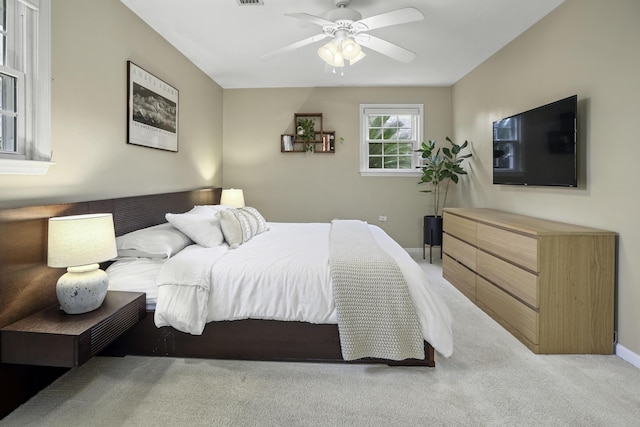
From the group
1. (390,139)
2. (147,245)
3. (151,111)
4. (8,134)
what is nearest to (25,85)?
(8,134)

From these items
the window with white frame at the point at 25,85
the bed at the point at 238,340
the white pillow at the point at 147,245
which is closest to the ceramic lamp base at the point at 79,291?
the bed at the point at 238,340

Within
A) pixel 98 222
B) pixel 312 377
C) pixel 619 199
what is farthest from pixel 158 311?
pixel 619 199

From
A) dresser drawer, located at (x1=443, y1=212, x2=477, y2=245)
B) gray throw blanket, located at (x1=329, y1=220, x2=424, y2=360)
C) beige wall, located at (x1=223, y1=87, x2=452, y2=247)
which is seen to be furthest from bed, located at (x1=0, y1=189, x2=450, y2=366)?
beige wall, located at (x1=223, y1=87, x2=452, y2=247)

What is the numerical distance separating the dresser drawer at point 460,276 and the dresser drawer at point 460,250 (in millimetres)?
60

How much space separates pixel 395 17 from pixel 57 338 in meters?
2.78

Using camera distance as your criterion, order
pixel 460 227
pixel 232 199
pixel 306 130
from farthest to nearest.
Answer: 1. pixel 306 130
2. pixel 232 199
3. pixel 460 227

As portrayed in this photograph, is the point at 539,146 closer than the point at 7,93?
No

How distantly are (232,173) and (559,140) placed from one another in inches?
165

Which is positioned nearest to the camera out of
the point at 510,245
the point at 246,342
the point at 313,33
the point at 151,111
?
the point at 246,342

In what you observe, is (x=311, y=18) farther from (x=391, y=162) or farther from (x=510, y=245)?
(x=391, y=162)

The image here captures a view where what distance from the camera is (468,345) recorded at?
2.43 metres

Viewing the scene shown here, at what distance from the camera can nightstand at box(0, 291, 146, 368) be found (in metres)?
1.57

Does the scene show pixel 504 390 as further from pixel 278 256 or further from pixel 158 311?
pixel 158 311

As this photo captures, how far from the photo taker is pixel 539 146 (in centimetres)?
288
